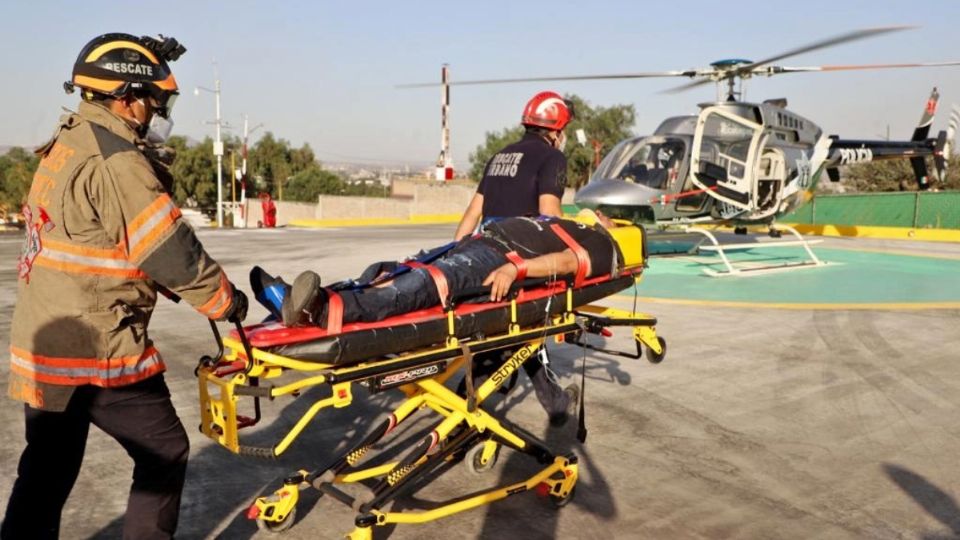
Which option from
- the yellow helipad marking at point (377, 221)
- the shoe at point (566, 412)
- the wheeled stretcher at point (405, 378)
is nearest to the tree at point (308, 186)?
the yellow helipad marking at point (377, 221)

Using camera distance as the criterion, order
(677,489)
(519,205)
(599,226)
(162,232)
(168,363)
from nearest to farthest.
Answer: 1. (162,232)
2. (677,489)
3. (599,226)
4. (519,205)
5. (168,363)

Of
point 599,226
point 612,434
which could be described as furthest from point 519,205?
point 612,434

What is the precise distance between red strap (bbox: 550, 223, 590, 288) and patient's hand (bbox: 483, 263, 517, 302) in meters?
0.45

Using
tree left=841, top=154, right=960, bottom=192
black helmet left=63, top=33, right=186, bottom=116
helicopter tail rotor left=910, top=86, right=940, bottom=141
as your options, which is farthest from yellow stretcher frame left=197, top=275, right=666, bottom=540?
tree left=841, top=154, right=960, bottom=192

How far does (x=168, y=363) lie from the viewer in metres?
6.25

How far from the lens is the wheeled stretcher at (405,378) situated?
2967mm

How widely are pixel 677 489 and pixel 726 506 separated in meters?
0.27

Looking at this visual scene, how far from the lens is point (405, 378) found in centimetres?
323

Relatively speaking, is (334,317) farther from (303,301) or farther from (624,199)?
(624,199)

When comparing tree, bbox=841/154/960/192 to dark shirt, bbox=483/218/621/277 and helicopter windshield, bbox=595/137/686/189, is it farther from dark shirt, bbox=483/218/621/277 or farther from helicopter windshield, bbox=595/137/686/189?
dark shirt, bbox=483/218/621/277

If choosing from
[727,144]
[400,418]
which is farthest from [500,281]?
[727,144]

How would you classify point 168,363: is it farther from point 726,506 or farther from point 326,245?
point 326,245

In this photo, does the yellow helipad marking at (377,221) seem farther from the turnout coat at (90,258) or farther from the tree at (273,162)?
the tree at (273,162)

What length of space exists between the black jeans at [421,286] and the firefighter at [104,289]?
56 centimetres
